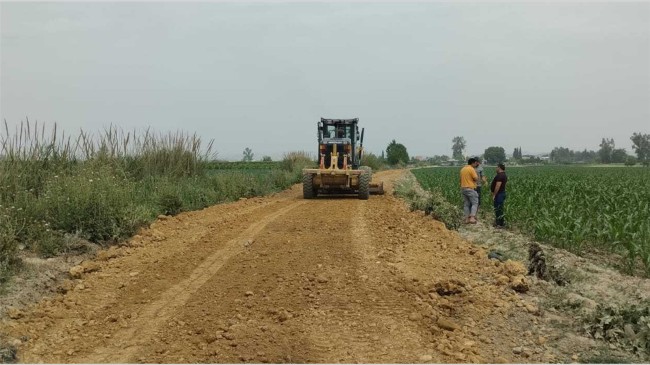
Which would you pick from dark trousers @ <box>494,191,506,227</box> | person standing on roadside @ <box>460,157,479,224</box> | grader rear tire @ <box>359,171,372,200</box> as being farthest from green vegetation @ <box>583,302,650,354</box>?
grader rear tire @ <box>359,171,372,200</box>

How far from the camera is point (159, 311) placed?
5953mm

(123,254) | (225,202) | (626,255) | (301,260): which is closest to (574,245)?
(626,255)

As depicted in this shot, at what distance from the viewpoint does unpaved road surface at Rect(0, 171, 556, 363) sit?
4898mm

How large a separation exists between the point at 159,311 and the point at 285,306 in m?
1.42

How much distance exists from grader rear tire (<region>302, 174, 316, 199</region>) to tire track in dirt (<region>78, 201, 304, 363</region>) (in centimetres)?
846

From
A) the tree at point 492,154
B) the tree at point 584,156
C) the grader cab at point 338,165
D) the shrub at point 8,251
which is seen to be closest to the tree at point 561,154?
the tree at point 584,156

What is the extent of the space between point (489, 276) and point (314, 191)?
11.3 metres

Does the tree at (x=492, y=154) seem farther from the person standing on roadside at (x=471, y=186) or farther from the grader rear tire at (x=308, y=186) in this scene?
the person standing on roadside at (x=471, y=186)

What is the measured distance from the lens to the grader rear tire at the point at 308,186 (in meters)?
17.8

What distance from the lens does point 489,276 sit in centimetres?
733

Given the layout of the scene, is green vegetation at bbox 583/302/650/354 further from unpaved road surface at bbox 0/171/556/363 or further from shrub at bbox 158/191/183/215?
shrub at bbox 158/191/183/215

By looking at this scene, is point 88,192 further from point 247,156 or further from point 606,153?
point 606,153

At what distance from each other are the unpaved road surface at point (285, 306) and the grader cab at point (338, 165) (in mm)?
7573

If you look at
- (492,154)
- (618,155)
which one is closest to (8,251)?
(492,154)
